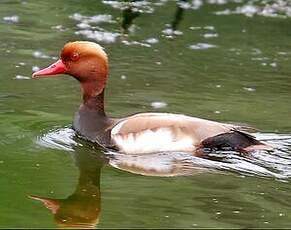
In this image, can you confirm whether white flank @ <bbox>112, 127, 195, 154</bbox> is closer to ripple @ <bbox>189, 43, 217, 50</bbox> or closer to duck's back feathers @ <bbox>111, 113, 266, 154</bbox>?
duck's back feathers @ <bbox>111, 113, 266, 154</bbox>

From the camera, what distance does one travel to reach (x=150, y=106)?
9.93 meters

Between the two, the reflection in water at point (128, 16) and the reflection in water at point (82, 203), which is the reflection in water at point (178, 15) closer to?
the reflection in water at point (128, 16)

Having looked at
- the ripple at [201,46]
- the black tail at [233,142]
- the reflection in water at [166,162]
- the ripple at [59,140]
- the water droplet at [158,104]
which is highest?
the black tail at [233,142]

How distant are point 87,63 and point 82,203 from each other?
7.32ft

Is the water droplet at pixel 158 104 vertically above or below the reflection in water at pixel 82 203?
below

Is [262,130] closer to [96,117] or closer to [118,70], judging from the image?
[96,117]

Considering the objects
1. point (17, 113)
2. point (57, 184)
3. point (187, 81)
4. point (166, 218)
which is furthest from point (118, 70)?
point (166, 218)

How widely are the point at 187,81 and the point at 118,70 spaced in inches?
34.9

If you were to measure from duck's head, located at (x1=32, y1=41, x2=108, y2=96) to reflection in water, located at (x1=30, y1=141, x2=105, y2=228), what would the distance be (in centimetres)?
111

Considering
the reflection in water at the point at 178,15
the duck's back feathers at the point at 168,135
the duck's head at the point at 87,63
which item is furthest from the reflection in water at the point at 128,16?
the duck's back feathers at the point at 168,135

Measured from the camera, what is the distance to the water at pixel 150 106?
6824 mm

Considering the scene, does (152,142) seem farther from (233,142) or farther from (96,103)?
(96,103)

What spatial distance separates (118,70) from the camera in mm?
11438

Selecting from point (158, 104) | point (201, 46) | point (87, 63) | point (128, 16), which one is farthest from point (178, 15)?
point (87, 63)
